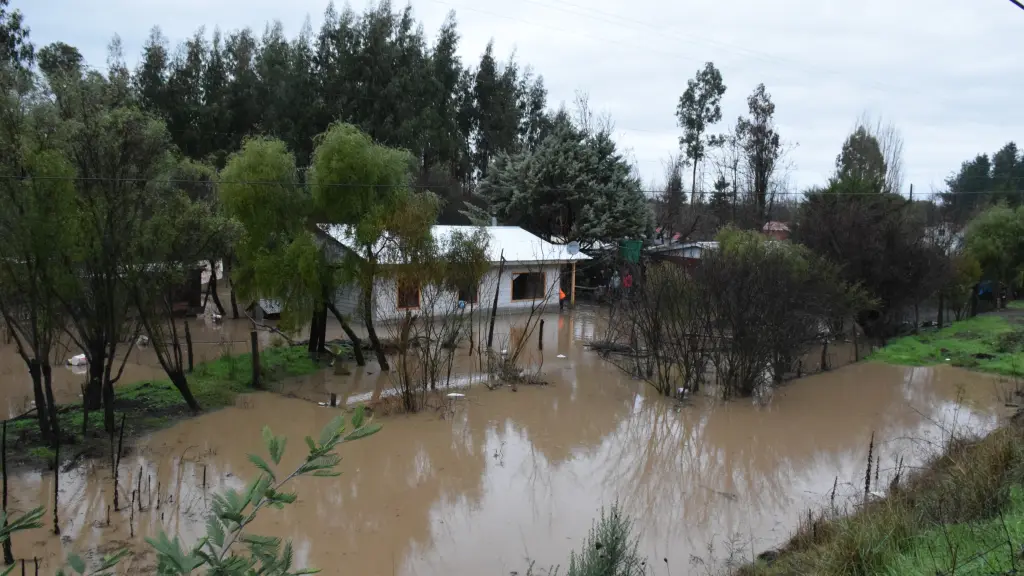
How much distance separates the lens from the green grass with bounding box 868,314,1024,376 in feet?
56.2

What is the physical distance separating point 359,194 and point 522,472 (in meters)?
7.28

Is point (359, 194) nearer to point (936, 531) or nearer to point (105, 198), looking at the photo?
point (105, 198)

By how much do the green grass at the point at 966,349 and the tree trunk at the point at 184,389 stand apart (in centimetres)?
1645

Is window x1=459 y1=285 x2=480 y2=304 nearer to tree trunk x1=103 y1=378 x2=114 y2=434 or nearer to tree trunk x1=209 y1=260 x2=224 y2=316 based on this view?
tree trunk x1=103 y1=378 x2=114 y2=434

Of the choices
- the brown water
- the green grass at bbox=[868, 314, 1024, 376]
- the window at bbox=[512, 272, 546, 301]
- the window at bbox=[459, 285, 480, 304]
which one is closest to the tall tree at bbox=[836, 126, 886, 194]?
the green grass at bbox=[868, 314, 1024, 376]

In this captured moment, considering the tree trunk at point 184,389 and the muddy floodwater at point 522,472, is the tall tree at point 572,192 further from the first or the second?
the tree trunk at point 184,389

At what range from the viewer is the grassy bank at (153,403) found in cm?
996

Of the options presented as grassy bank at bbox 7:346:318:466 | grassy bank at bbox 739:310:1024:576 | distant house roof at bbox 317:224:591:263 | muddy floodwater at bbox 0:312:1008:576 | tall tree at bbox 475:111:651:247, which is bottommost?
muddy floodwater at bbox 0:312:1008:576

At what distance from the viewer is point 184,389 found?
12008mm

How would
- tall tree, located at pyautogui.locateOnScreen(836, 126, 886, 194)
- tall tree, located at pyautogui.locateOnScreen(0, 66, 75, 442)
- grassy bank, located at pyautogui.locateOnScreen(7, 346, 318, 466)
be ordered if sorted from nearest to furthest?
tall tree, located at pyautogui.locateOnScreen(0, 66, 75, 442) < grassy bank, located at pyautogui.locateOnScreen(7, 346, 318, 466) < tall tree, located at pyautogui.locateOnScreen(836, 126, 886, 194)

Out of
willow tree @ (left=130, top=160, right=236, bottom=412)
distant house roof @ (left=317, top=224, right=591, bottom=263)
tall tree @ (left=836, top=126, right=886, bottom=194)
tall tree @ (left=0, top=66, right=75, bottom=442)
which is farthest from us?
tall tree @ (left=836, top=126, right=886, bottom=194)

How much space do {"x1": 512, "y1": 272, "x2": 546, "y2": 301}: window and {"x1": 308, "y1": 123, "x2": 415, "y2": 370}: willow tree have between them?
34.4 ft

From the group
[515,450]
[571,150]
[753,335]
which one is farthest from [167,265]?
[571,150]

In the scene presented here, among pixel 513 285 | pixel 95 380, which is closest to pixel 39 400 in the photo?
pixel 95 380
